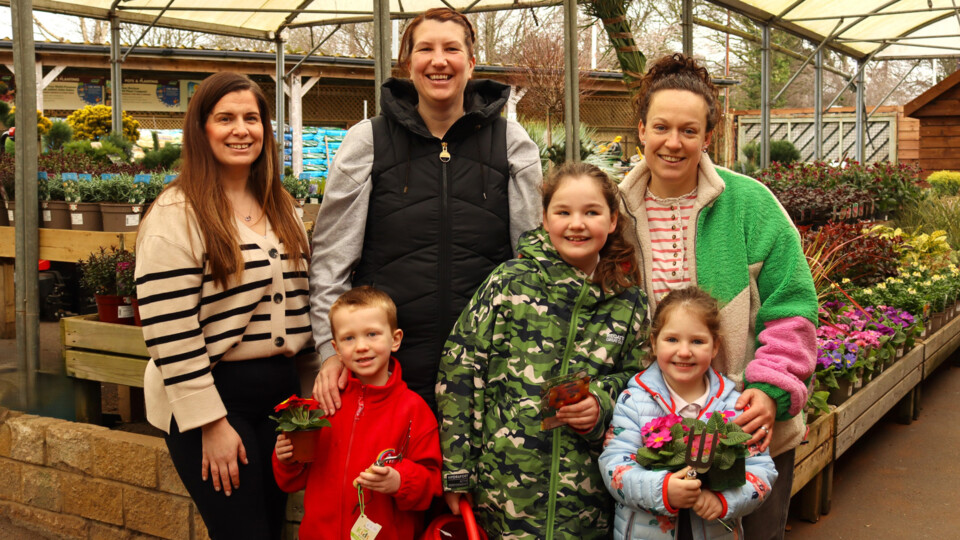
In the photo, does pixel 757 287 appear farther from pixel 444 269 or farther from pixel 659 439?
pixel 444 269

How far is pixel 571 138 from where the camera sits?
6.12 m

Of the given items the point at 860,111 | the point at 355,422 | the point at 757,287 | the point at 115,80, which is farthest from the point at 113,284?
the point at 860,111

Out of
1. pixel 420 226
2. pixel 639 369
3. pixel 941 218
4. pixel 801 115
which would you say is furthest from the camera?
pixel 801 115

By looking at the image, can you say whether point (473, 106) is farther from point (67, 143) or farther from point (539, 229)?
point (67, 143)

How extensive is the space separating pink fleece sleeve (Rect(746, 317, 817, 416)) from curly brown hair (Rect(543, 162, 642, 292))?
0.37 m

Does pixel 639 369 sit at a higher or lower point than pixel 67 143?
lower

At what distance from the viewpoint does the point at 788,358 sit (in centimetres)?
201

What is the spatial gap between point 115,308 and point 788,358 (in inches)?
125

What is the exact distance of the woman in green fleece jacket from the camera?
202 centimetres

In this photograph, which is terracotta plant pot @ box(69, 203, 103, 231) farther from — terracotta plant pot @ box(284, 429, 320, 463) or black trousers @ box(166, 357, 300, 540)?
terracotta plant pot @ box(284, 429, 320, 463)

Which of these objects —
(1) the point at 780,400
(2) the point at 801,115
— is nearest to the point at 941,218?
(1) the point at 780,400

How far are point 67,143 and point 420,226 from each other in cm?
598

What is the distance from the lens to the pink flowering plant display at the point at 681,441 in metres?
1.83

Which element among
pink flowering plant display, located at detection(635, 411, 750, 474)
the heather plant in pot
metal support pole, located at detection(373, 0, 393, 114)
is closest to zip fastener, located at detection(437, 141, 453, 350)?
pink flowering plant display, located at detection(635, 411, 750, 474)
